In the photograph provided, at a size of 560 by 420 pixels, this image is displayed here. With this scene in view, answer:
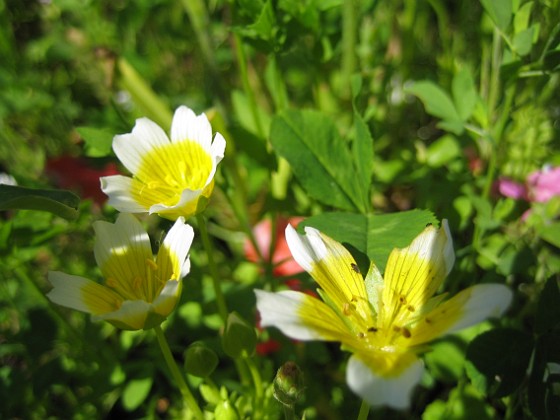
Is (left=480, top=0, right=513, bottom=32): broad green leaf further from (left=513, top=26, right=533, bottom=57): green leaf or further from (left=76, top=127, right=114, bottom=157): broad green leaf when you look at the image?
(left=76, top=127, right=114, bottom=157): broad green leaf

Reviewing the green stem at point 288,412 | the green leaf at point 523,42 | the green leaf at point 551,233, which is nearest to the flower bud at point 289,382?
the green stem at point 288,412

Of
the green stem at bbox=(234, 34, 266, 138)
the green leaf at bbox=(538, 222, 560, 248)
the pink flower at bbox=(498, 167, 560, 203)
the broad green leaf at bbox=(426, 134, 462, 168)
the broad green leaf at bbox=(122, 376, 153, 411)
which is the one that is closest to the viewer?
the green leaf at bbox=(538, 222, 560, 248)

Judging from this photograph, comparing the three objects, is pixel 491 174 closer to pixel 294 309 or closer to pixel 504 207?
pixel 504 207

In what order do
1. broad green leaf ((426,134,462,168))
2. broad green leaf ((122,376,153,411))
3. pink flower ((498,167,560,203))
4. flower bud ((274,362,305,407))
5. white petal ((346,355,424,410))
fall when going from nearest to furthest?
white petal ((346,355,424,410))
flower bud ((274,362,305,407))
broad green leaf ((122,376,153,411))
pink flower ((498,167,560,203))
broad green leaf ((426,134,462,168))

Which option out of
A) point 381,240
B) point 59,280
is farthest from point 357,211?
point 59,280

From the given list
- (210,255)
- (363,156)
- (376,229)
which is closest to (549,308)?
(376,229)

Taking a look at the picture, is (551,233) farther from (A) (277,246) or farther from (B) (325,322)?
(A) (277,246)

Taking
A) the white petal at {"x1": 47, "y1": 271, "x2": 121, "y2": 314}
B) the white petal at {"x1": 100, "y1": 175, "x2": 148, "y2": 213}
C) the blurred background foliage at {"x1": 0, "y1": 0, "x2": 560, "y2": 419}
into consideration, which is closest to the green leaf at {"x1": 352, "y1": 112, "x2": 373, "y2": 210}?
the blurred background foliage at {"x1": 0, "y1": 0, "x2": 560, "y2": 419}
